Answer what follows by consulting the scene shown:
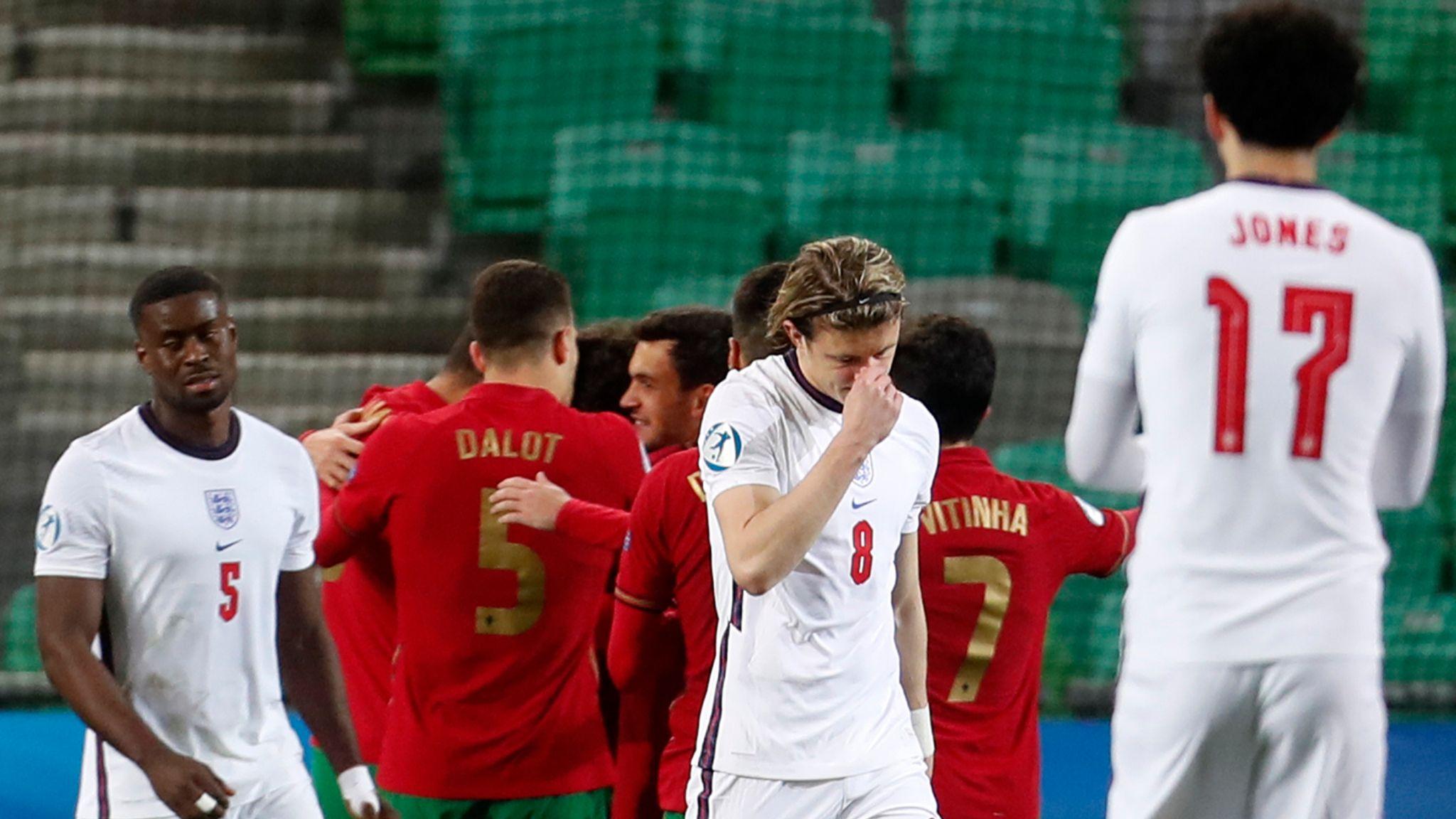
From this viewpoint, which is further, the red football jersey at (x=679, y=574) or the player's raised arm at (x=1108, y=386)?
the red football jersey at (x=679, y=574)

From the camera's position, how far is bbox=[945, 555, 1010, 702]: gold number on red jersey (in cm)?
367

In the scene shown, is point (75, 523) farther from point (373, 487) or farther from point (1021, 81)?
point (1021, 81)

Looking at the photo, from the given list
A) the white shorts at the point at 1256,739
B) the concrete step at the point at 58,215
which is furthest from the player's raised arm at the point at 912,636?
the concrete step at the point at 58,215

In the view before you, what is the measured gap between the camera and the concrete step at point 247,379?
27.5 feet

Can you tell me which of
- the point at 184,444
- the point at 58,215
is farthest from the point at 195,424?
the point at 58,215

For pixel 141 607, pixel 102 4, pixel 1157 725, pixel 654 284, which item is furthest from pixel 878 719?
pixel 102 4

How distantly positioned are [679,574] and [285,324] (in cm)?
579

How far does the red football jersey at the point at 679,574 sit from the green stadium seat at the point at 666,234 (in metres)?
5.21

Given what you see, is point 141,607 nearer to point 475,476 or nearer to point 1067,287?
point 475,476

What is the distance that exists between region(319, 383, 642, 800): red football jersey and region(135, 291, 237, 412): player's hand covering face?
592 mm

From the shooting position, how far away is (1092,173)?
355 inches

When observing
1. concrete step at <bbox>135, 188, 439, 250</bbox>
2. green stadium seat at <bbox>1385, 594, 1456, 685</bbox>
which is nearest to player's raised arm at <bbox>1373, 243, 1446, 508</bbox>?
green stadium seat at <bbox>1385, 594, 1456, 685</bbox>

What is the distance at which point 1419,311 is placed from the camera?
2.55 meters

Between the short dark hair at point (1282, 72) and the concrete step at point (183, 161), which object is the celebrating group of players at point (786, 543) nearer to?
the short dark hair at point (1282, 72)
